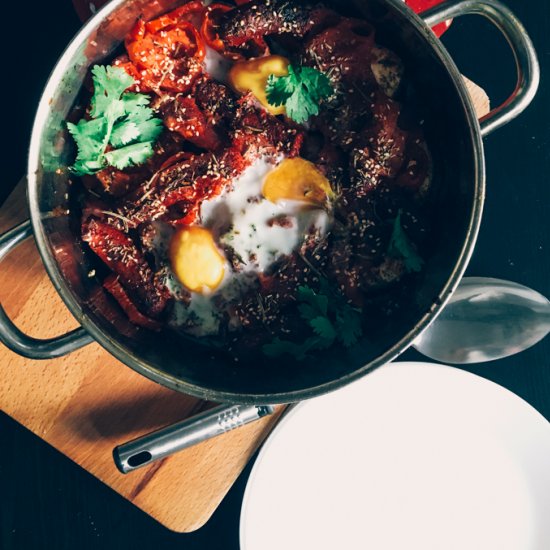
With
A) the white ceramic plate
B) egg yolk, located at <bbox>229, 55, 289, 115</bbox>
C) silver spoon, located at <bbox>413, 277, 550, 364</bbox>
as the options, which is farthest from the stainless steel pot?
silver spoon, located at <bbox>413, 277, 550, 364</bbox>

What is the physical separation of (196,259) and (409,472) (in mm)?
1020

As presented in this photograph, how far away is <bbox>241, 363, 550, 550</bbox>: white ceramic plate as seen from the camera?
81.5 inches

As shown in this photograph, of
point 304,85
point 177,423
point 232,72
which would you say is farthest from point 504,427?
point 232,72

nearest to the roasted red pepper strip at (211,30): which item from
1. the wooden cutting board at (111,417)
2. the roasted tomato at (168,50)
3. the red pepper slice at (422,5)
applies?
the roasted tomato at (168,50)

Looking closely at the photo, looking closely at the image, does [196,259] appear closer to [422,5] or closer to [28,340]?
[28,340]

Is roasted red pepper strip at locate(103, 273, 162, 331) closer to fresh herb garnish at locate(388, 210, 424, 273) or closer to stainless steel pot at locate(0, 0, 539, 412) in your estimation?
stainless steel pot at locate(0, 0, 539, 412)

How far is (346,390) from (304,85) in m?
0.92

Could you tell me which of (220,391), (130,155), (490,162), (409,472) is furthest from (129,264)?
(490,162)

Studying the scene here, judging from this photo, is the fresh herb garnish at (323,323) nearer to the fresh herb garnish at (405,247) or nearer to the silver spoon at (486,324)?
the fresh herb garnish at (405,247)

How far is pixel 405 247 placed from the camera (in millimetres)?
1758

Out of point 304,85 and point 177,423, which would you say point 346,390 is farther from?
point 304,85

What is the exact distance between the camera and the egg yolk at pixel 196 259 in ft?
5.82

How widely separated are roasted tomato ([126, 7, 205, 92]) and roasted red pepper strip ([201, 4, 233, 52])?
21 millimetres

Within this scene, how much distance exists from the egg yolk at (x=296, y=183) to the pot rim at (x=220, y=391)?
40cm
